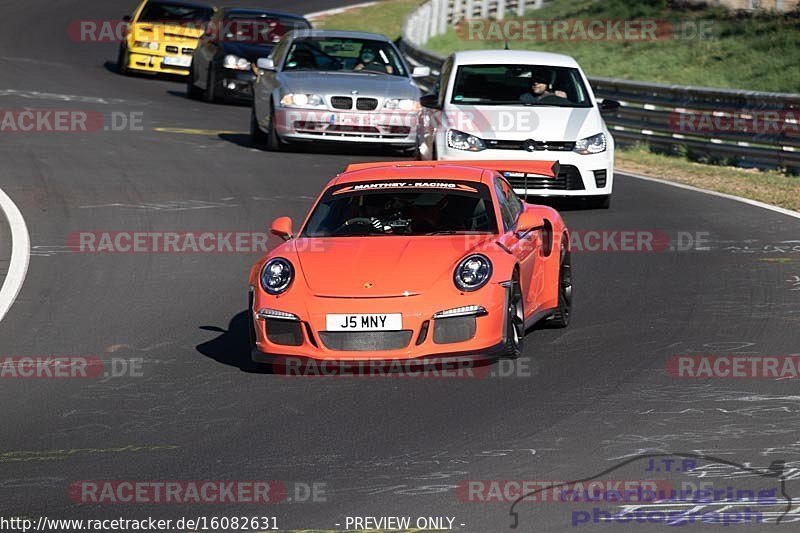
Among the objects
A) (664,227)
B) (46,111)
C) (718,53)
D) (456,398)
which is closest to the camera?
(456,398)

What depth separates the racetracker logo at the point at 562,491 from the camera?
22.0ft

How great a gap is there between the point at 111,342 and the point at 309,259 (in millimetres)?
1679

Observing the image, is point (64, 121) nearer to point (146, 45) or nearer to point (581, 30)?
point (146, 45)

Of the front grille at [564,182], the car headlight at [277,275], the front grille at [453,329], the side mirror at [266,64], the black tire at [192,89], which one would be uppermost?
the car headlight at [277,275]

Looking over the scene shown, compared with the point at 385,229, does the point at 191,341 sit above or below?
below

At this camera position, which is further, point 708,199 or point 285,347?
point 708,199

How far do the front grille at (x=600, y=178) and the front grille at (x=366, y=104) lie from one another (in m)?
4.51

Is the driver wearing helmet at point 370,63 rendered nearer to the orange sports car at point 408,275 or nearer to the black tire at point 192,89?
the black tire at point 192,89

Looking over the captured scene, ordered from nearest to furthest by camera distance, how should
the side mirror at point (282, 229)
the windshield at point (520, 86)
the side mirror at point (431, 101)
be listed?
1. the side mirror at point (282, 229)
2. the windshield at point (520, 86)
3. the side mirror at point (431, 101)

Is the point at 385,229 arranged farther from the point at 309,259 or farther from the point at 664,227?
the point at 664,227

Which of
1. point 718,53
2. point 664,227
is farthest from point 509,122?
point 718,53

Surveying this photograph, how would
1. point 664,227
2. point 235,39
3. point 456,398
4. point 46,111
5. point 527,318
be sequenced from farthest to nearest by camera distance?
point 235,39 → point 46,111 → point 664,227 → point 527,318 → point 456,398

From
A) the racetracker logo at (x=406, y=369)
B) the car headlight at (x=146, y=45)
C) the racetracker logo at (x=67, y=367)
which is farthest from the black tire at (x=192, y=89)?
the racetracker logo at (x=406, y=369)

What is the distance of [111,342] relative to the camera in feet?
34.7
